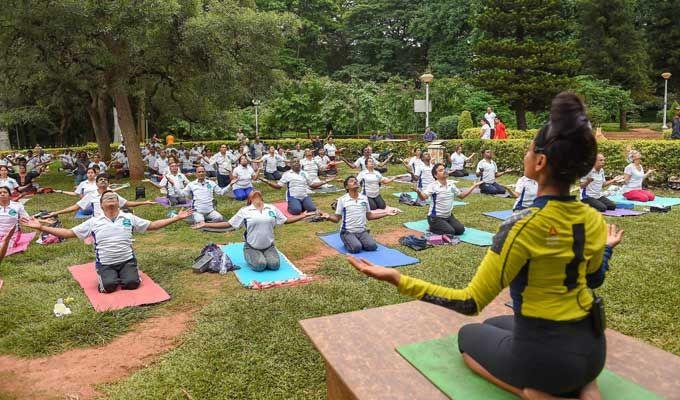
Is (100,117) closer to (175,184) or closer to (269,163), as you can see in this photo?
(269,163)

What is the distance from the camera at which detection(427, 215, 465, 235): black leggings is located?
29.3 ft

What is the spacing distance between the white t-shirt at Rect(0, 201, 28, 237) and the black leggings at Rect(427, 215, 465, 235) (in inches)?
271

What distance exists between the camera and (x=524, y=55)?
24453mm

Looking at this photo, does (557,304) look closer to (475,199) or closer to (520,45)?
(475,199)

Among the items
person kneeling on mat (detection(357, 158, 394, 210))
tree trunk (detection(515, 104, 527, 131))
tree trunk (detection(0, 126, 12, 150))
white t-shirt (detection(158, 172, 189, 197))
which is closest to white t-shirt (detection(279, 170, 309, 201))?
person kneeling on mat (detection(357, 158, 394, 210))

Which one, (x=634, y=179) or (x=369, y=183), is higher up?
(x=369, y=183)

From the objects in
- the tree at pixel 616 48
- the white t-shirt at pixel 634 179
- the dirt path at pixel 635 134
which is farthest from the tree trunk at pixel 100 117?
the tree at pixel 616 48

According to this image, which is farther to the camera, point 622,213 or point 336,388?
point 622,213

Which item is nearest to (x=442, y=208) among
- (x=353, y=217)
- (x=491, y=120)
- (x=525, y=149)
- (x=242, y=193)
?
(x=353, y=217)

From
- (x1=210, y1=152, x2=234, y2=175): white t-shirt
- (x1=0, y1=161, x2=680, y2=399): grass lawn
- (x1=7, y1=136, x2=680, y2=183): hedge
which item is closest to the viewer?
(x1=0, y1=161, x2=680, y2=399): grass lawn

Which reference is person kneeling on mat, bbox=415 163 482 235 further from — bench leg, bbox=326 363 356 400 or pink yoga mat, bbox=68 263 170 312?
bench leg, bbox=326 363 356 400

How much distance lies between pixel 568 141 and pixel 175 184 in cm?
1149

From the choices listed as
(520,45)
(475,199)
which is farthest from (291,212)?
(520,45)

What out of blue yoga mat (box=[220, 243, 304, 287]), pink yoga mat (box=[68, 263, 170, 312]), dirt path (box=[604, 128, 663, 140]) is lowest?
blue yoga mat (box=[220, 243, 304, 287])
